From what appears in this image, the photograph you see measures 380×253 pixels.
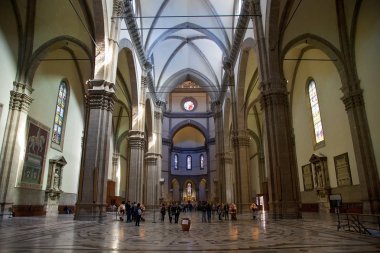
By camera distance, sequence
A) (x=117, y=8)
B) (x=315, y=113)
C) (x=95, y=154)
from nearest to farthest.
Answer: (x=95, y=154)
(x=117, y=8)
(x=315, y=113)

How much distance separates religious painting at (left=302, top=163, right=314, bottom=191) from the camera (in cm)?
1975

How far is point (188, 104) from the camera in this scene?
48938 millimetres

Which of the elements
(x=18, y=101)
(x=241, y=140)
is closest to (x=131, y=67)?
(x=18, y=101)

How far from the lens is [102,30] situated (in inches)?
543

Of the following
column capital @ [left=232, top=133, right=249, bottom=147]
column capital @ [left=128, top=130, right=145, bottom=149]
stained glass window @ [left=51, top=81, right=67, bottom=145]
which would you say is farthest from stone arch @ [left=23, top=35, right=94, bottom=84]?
column capital @ [left=232, top=133, right=249, bottom=147]

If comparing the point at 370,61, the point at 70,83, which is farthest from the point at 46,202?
the point at 370,61

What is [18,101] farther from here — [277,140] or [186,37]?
[186,37]

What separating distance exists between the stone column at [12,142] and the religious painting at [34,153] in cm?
253

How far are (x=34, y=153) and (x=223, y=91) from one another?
1775 cm

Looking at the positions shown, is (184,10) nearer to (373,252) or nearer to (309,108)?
(309,108)

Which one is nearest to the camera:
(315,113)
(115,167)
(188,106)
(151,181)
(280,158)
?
(280,158)

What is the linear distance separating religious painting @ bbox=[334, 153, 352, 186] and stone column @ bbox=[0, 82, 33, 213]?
675 inches

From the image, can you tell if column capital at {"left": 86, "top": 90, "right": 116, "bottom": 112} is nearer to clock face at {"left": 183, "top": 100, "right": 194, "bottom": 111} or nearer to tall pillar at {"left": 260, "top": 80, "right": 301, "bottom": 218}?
tall pillar at {"left": 260, "top": 80, "right": 301, "bottom": 218}

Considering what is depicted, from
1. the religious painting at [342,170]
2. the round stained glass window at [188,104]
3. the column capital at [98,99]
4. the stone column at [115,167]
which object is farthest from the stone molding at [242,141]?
the round stained glass window at [188,104]
